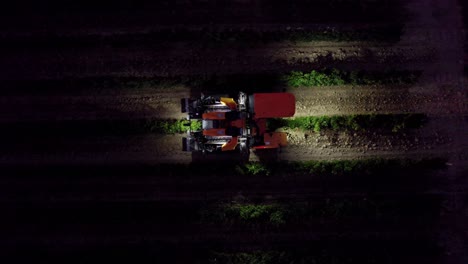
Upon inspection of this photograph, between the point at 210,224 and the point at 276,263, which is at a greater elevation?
the point at 210,224

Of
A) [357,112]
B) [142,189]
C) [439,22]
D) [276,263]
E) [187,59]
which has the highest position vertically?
[439,22]

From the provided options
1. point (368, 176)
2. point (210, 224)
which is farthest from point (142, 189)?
point (368, 176)

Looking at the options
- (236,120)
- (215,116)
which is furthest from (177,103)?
(236,120)

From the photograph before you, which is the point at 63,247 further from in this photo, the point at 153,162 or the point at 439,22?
the point at 439,22

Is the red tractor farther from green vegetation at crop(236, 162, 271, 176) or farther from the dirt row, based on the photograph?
the dirt row

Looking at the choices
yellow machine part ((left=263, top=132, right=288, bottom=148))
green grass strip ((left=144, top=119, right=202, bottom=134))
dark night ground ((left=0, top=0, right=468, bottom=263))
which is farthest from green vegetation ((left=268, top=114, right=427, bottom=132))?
green grass strip ((left=144, top=119, right=202, bottom=134))

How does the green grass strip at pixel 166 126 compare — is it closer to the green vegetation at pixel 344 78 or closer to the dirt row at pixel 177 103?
the dirt row at pixel 177 103
